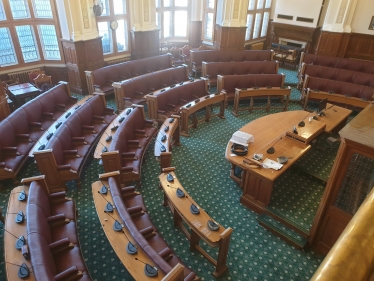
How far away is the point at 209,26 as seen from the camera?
43.8ft

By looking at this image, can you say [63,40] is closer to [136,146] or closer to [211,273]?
[136,146]

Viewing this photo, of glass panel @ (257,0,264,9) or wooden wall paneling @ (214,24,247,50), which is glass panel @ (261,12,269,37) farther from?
wooden wall paneling @ (214,24,247,50)

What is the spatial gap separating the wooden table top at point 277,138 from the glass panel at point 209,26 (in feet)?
24.3

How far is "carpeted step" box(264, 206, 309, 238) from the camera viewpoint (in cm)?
484

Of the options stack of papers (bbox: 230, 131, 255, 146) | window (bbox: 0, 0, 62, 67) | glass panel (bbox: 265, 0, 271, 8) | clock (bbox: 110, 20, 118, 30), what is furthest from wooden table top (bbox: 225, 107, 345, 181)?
glass panel (bbox: 265, 0, 271, 8)

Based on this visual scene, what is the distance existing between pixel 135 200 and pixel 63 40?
6832mm

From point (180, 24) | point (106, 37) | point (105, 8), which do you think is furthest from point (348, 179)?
point (180, 24)

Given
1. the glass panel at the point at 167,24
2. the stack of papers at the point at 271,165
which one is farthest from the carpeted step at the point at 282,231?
the glass panel at the point at 167,24

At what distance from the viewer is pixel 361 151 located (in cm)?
354

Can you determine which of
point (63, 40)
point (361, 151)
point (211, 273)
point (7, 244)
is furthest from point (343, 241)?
point (63, 40)

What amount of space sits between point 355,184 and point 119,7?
33.6ft

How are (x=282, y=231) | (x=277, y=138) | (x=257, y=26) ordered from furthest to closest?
(x=257, y=26)
(x=277, y=138)
(x=282, y=231)

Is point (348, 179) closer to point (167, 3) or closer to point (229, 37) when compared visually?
point (229, 37)

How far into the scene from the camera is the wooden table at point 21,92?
7.99 metres
